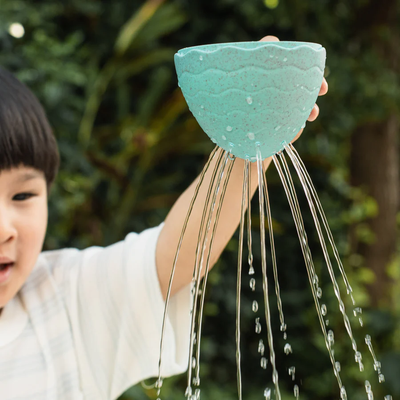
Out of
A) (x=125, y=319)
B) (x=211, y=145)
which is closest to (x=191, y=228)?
(x=125, y=319)

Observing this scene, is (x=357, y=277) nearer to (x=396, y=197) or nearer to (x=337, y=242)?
(x=337, y=242)

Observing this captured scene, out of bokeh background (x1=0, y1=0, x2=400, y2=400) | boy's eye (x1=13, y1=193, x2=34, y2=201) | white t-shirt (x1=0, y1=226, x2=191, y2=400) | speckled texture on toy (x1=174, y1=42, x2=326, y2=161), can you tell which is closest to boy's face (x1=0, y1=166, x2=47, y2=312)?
boy's eye (x1=13, y1=193, x2=34, y2=201)

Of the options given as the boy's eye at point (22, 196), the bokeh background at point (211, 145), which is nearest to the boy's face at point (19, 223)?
the boy's eye at point (22, 196)

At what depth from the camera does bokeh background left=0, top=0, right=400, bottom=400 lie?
143 cm

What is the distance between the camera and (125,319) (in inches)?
33.9

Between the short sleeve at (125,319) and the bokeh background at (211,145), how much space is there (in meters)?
0.53

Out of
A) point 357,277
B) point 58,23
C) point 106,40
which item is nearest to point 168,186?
point 106,40

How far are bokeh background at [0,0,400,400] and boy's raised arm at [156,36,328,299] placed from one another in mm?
629

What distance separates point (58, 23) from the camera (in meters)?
1.62

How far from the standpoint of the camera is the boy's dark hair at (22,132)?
75cm

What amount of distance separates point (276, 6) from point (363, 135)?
807 millimetres

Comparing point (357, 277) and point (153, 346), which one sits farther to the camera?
point (357, 277)

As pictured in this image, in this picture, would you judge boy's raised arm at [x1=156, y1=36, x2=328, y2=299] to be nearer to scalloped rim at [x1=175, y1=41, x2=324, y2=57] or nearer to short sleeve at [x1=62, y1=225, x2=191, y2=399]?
short sleeve at [x1=62, y1=225, x2=191, y2=399]

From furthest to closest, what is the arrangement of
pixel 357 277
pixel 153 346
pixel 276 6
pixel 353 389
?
1. pixel 357 277
2. pixel 353 389
3. pixel 276 6
4. pixel 153 346
